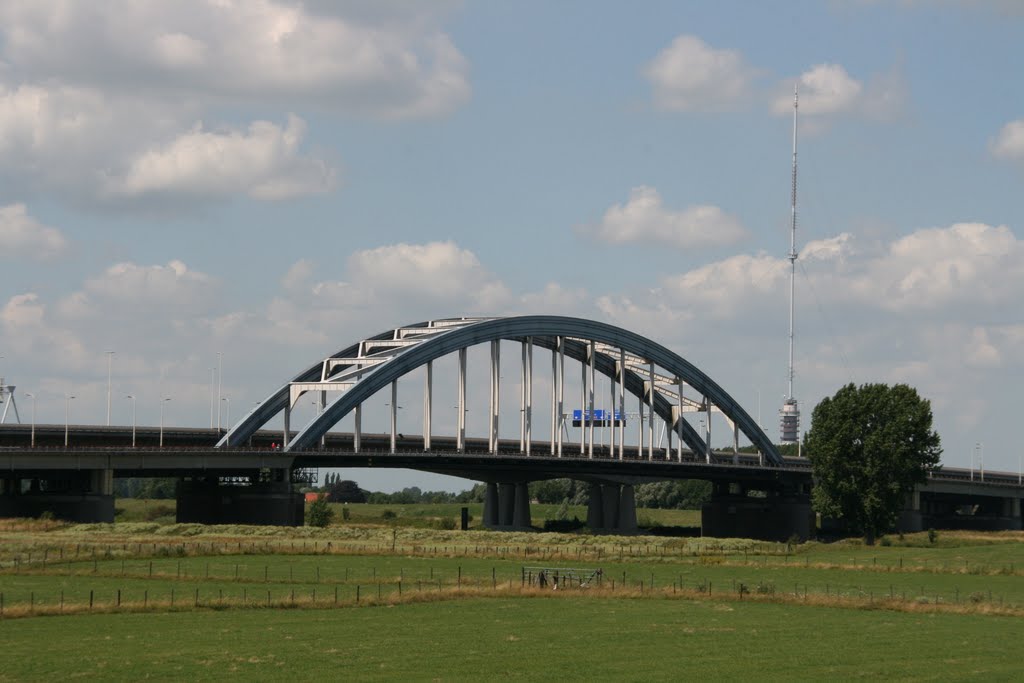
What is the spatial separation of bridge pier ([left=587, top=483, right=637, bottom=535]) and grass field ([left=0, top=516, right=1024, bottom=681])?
214ft

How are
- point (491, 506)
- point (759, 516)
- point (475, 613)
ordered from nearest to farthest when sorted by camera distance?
point (475, 613) < point (491, 506) < point (759, 516)

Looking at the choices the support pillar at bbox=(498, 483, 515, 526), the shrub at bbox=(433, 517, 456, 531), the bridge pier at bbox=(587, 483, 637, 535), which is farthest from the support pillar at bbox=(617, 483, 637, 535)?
the shrub at bbox=(433, 517, 456, 531)

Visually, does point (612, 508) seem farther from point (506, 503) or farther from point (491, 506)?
point (491, 506)

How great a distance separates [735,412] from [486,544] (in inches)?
3530

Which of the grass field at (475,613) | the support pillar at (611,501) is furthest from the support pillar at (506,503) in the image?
the grass field at (475,613)

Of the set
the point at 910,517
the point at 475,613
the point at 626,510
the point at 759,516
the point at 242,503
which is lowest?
the point at 475,613

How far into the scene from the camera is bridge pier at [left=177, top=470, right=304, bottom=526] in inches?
4963

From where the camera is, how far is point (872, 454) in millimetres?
129625

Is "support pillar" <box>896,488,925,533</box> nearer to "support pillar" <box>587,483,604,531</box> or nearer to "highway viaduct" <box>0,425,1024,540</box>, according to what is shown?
"highway viaduct" <box>0,425,1024,540</box>

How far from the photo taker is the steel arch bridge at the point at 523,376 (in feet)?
454

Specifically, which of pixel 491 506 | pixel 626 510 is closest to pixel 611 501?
pixel 626 510

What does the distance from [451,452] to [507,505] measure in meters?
20.2

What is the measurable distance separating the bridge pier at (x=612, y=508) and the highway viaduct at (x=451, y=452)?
160 millimetres

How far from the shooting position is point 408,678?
133 ft
